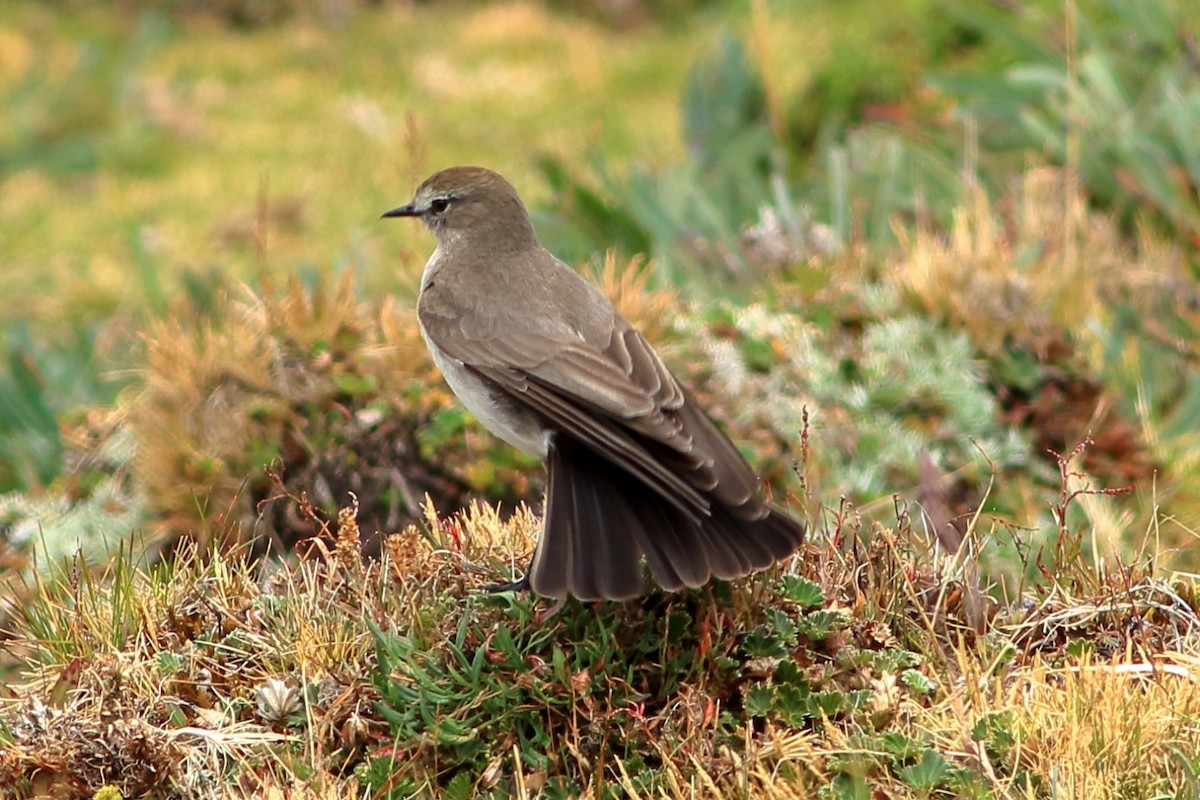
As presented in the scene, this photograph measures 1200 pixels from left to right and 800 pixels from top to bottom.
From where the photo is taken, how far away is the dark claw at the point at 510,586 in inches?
147

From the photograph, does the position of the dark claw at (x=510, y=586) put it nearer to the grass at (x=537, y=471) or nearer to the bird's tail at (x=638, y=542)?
the grass at (x=537, y=471)

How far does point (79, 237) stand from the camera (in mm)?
9836

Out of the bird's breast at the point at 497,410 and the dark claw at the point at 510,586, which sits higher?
the bird's breast at the point at 497,410

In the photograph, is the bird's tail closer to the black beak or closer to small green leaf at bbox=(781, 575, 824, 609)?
small green leaf at bbox=(781, 575, 824, 609)

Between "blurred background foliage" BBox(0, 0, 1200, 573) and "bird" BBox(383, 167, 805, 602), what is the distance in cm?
47

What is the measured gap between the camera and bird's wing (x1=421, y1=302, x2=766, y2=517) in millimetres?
3654

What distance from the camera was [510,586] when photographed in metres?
3.76

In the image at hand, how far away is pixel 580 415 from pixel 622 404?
11cm

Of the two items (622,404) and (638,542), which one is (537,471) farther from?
(638,542)

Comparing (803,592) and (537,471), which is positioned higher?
(803,592)

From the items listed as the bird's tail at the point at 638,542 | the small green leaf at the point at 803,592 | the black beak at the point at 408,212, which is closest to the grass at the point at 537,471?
the small green leaf at the point at 803,592

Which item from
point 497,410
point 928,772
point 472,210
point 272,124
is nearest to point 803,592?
point 928,772

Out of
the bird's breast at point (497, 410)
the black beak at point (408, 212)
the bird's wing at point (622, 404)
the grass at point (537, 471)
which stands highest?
the black beak at point (408, 212)

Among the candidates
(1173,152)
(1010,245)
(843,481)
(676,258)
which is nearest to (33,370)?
(676,258)
